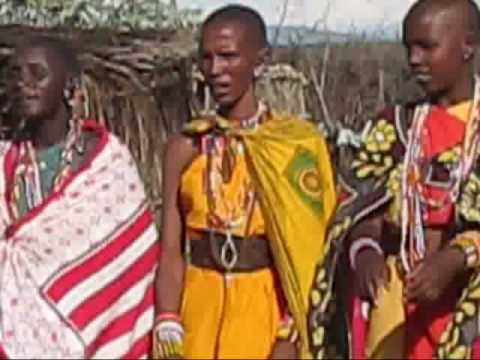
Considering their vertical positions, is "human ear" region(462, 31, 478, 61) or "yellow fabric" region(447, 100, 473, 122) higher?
"human ear" region(462, 31, 478, 61)

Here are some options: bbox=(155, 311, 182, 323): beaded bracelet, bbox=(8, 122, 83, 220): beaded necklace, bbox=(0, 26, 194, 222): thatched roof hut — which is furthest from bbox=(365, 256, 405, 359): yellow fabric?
bbox=(0, 26, 194, 222): thatched roof hut

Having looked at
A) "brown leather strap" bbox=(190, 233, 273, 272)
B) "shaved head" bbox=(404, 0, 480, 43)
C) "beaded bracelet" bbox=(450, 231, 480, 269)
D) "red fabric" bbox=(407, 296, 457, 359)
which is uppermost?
"shaved head" bbox=(404, 0, 480, 43)

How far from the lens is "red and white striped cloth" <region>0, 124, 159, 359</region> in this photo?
7836 mm

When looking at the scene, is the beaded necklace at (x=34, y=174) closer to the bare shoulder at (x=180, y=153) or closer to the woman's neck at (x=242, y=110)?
the bare shoulder at (x=180, y=153)

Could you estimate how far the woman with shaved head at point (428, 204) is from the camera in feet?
24.7

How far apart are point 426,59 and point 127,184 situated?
1202 mm

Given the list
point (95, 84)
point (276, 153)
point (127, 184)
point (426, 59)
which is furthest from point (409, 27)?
point (95, 84)

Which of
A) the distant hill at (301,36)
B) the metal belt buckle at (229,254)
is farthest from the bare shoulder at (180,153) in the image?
the distant hill at (301,36)

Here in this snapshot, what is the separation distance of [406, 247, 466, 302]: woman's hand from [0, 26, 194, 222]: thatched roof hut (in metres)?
2.09

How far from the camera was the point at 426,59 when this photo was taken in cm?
754

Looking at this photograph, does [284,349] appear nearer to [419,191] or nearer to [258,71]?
[419,191]

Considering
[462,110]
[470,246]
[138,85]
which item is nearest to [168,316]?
[470,246]

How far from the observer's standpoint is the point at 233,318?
779 centimetres

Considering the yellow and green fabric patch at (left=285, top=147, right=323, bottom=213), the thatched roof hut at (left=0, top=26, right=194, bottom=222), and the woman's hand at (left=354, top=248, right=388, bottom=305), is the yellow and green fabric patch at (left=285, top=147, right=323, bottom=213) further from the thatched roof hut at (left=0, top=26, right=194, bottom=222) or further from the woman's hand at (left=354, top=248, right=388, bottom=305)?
the thatched roof hut at (left=0, top=26, right=194, bottom=222)
